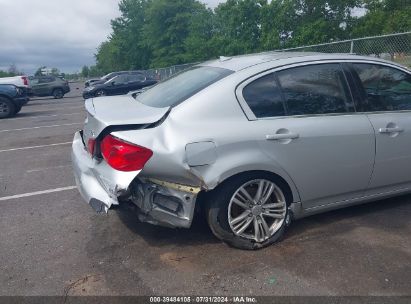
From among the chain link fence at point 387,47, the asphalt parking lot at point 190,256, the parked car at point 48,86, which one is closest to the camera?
the asphalt parking lot at point 190,256

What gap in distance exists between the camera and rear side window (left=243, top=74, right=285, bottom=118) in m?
3.35

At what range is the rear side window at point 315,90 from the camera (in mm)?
3488

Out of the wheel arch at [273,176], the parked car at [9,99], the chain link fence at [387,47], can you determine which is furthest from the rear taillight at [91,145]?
the parked car at [9,99]

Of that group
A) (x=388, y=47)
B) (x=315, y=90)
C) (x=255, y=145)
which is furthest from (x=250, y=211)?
(x=388, y=47)

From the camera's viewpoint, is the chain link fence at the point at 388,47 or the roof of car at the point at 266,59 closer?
the roof of car at the point at 266,59

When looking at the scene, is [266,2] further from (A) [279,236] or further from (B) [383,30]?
(A) [279,236]

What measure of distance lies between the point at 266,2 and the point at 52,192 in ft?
124

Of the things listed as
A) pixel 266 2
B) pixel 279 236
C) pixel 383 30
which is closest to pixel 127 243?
pixel 279 236

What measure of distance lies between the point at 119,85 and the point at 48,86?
6818 millimetres

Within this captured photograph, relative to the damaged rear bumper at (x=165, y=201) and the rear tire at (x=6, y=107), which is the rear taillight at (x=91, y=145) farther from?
the rear tire at (x=6, y=107)

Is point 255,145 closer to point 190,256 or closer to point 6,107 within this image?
point 190,256

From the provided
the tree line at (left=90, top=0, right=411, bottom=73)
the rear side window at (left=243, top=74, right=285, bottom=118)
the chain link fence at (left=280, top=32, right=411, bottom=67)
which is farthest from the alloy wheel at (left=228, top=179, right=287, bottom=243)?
the tree line at (left=90, top=0, right=411, bottom=73)

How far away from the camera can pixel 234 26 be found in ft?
135

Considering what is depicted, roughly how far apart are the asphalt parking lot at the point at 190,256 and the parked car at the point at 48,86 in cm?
2467
